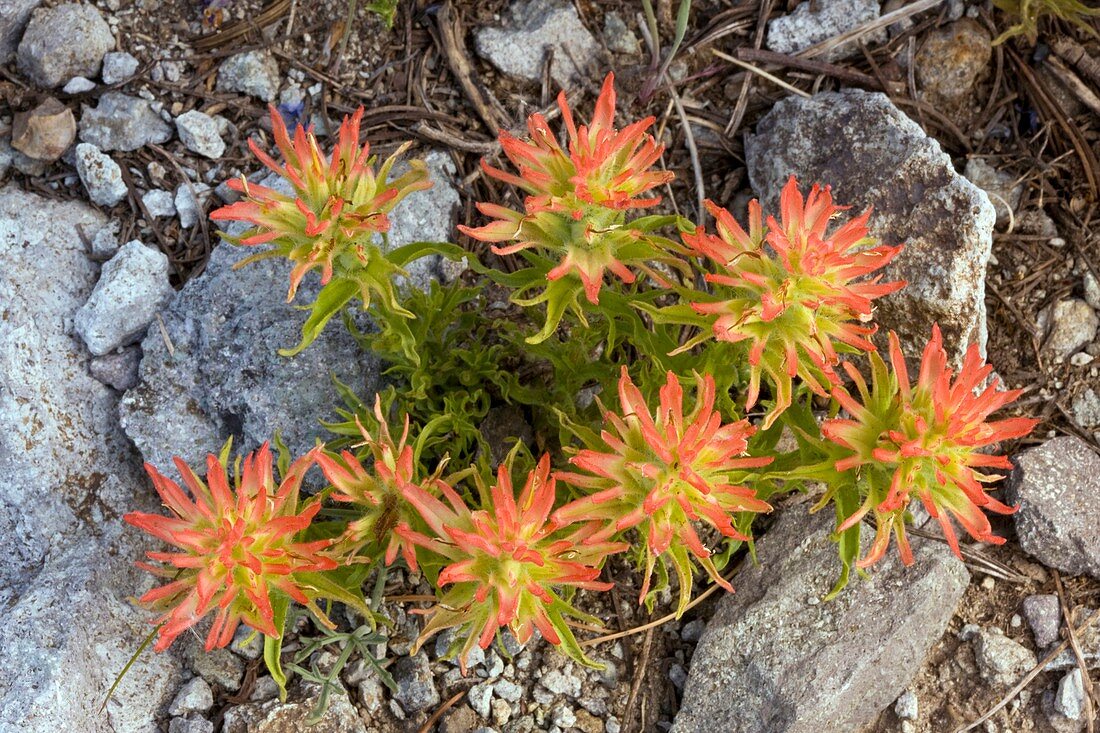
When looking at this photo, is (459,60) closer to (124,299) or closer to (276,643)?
(124,299)

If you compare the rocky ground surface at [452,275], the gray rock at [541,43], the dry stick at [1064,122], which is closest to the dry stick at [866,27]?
the rocky ground surface at [452,275]

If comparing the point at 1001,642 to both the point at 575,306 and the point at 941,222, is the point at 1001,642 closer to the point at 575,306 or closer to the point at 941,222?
the point at 941,222

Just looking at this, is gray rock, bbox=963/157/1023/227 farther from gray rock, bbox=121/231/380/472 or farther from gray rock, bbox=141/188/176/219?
gray rock, bbox=141/188/176/219

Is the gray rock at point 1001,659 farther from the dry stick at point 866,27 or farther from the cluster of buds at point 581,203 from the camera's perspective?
the dry stick at point 866,27

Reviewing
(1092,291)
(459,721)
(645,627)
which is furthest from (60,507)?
(1092,291)

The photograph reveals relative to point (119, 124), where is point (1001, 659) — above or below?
below

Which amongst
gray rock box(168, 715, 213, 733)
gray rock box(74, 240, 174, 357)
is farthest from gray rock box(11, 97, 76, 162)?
gray rock box(168, 715, 213, 733)
